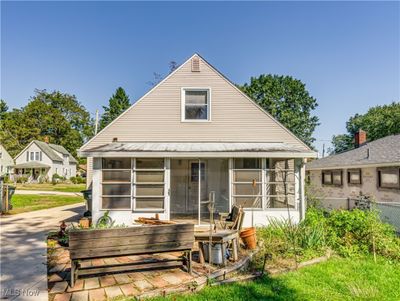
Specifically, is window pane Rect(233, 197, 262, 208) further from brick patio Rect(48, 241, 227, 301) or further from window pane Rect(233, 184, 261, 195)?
brick patio Rect(48, 241, 227, 301)

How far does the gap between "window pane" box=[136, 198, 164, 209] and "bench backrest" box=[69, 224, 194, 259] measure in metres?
4.65

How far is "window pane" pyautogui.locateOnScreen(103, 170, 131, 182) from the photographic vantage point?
9586 mm

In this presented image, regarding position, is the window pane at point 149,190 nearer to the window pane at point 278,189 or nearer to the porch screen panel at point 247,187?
the porch screen panel at point 247,187

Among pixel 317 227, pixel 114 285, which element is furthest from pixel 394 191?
pixel 114 285

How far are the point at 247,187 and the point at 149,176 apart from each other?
375 cm

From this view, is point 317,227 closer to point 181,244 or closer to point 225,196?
point 181,244

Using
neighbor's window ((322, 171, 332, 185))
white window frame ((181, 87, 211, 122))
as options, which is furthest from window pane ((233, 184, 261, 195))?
neighbor's window ((322, 171, 332, 185))

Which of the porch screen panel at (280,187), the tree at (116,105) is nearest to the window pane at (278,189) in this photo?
the porch screen panel at (280,187)

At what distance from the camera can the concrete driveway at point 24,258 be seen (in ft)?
14.7

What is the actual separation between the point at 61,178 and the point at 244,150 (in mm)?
41044

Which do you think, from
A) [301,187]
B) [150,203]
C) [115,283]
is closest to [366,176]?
[301,187]

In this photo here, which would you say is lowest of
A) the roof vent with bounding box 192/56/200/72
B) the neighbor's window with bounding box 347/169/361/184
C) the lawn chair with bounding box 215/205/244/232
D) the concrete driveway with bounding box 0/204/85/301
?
the concrete driveway with bounding box 0/204/85/301

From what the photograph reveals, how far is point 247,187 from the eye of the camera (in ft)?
32.1

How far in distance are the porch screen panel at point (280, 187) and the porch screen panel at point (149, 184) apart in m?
4.05
